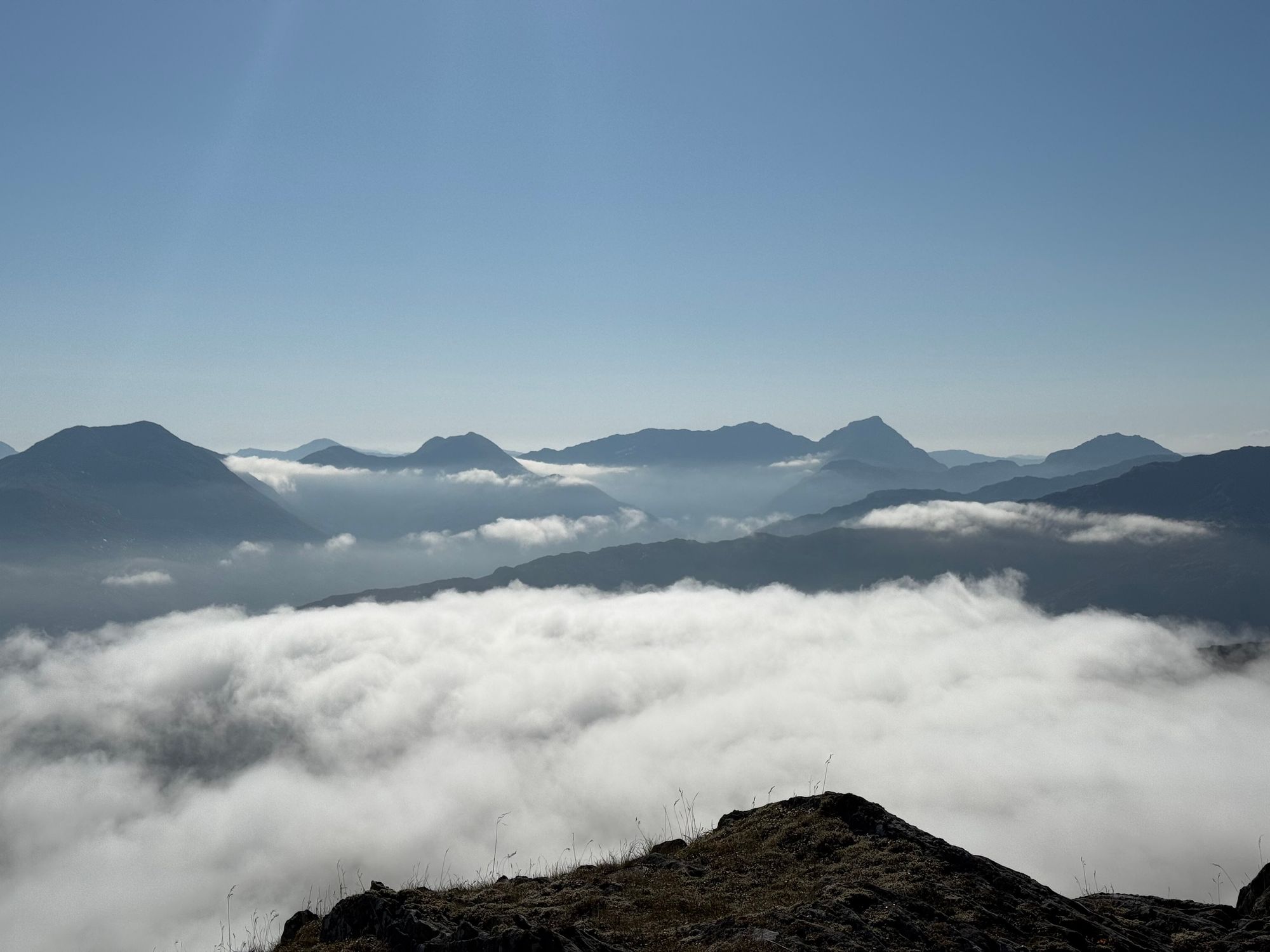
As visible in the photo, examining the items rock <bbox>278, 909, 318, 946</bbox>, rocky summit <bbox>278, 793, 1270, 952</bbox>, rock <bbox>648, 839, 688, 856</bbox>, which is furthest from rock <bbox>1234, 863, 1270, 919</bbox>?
rock <bbox>278, 909, 318, 946</bbox>

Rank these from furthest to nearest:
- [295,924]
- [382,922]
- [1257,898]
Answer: [295,924] → [1257,898] → [382,922]

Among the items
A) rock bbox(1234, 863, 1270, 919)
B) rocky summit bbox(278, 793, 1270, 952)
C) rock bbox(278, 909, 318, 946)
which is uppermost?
rocky summit bbox(278, 793, 1270, 952)

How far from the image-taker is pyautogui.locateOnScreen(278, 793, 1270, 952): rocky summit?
11.3 m

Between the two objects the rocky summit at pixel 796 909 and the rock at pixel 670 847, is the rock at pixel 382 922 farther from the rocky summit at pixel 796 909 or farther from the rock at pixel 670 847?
the rock at pixel 670 847

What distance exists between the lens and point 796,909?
11898 millimetres

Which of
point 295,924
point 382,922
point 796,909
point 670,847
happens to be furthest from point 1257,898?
point 295,924

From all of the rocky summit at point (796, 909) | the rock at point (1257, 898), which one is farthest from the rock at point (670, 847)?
the rock at point (1257, 898)

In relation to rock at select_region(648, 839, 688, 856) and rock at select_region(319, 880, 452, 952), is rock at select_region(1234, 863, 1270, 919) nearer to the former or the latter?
rock at select_region(648, 839, 688, 856)

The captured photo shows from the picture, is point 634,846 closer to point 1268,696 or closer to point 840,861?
point 840,861

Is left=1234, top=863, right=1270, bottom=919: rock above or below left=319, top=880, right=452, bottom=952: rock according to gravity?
below

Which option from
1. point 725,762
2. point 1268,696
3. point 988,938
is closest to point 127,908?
point 725,762

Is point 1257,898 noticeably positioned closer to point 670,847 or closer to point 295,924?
point 670,847

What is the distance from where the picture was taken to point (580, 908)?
13047mm

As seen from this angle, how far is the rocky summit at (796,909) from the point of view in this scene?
11.3 meters
